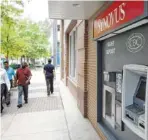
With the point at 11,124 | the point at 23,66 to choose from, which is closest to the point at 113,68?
the point at 11,124

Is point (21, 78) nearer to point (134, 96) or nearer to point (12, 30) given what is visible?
point (134, 96)

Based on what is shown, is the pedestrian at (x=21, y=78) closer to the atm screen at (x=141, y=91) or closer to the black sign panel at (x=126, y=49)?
the black sign panel at (x=126, y=49)

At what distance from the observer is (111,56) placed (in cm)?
414

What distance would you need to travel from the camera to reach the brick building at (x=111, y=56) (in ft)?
9.20

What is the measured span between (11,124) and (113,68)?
3.56 meters

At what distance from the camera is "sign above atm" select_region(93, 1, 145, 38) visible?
2.53m

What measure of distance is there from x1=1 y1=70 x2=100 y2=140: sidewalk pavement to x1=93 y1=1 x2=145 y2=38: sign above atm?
235 centimetres

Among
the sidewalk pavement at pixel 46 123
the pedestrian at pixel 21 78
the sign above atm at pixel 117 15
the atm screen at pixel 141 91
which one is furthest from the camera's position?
the pedestrian at pixel 21 78

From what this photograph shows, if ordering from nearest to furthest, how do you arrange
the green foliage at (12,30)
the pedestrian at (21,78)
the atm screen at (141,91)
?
1. the atm screen at (141,91)
2. the pedestrian at (21,78)
3. the green foliage at (12,30)

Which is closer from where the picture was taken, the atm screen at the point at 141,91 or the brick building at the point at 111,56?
the brick building at the point at 111,56

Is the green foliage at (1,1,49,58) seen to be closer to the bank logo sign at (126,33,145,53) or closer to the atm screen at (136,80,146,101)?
the bank logo sign at (126,33,145,53)

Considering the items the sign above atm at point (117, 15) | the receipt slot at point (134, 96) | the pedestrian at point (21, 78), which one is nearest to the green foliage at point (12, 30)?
the pedestrian at point (21, 78)

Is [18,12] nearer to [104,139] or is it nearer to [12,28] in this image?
[12,28]

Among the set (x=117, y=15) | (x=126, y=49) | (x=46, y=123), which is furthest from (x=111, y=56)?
(x=46, y=123)
